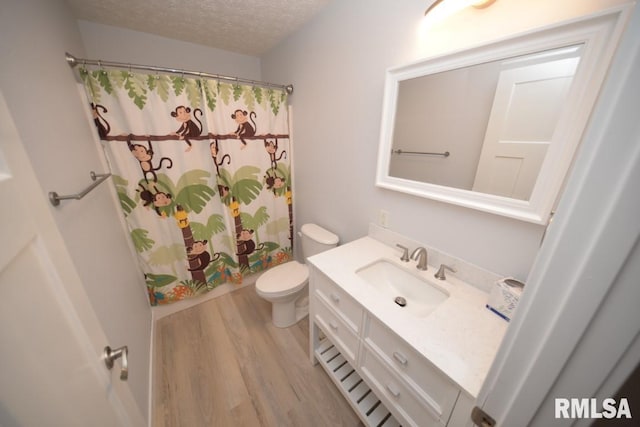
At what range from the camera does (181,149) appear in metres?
1.59

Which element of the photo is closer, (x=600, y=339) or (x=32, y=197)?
A: (x=600, y=339)

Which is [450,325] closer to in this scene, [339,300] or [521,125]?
[339,300]

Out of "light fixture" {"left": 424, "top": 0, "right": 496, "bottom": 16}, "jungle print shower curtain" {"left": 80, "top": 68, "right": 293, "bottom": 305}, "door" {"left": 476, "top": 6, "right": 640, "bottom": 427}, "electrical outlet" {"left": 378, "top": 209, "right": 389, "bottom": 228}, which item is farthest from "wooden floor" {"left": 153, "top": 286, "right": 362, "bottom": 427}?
"light fixture" {"left": 424, "top": 0, "right": 496, "bottom": 16}

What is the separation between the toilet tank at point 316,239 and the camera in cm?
170

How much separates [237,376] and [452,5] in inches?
87.3

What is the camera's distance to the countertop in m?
0.68

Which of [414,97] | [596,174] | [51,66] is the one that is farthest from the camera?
[414,97]

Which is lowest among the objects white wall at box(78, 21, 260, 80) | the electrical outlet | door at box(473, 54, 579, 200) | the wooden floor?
the wooden floor

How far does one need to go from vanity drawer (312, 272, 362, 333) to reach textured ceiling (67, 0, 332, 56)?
1.67m

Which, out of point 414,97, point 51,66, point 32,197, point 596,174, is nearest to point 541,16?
point 414,97

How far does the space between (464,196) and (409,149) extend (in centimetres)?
37

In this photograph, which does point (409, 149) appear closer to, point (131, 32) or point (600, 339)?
point (600, 339)

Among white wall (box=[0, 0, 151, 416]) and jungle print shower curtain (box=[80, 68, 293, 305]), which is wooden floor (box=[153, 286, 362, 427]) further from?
jungle print shower curtain (box=[80, 68, 293, 305])

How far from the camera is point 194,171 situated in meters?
1.67
